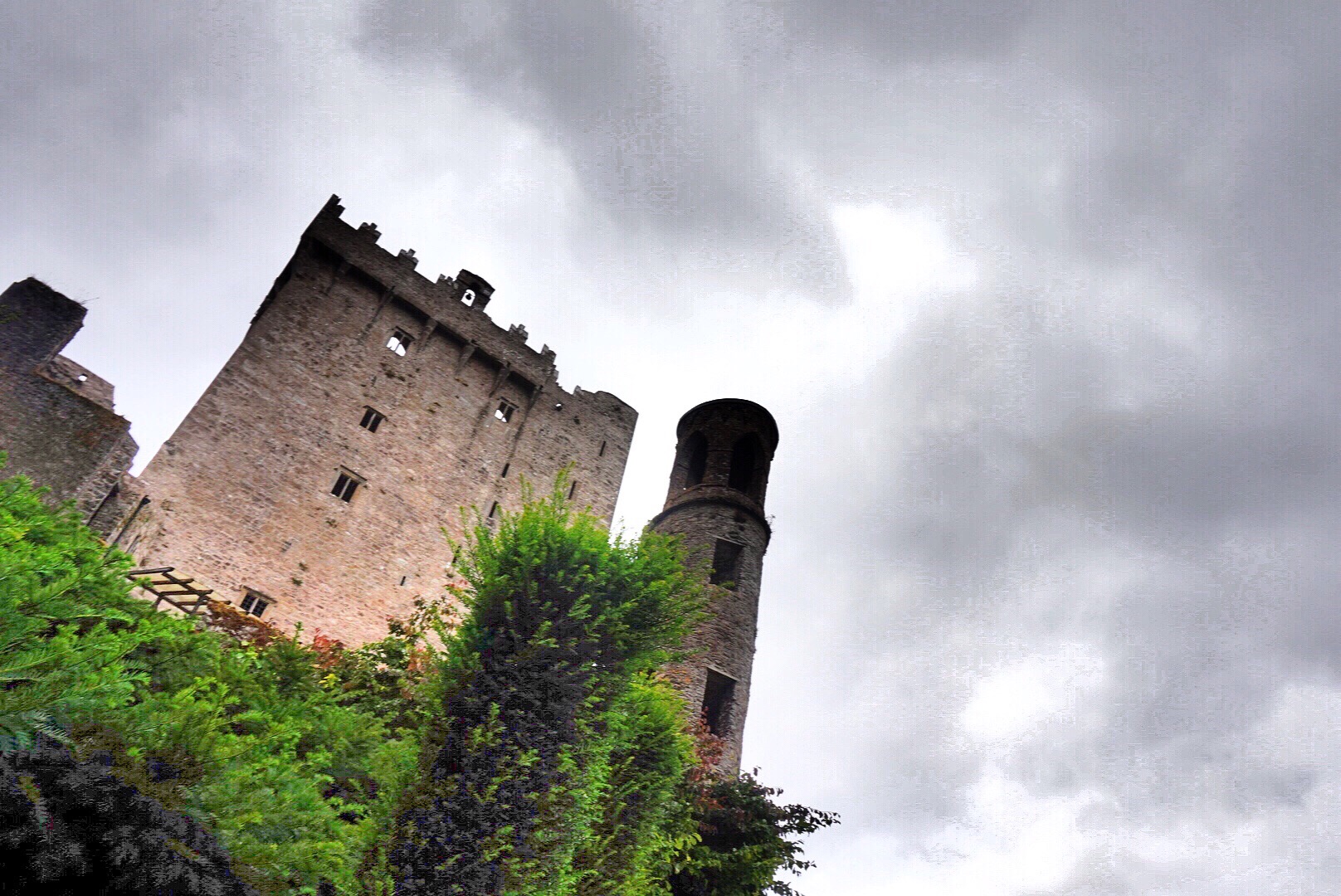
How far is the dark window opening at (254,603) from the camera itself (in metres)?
16.7

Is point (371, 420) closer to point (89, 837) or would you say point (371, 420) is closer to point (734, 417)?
point (734, 417)

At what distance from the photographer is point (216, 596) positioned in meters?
16.2

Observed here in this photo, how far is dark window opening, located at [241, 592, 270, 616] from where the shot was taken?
16734mm

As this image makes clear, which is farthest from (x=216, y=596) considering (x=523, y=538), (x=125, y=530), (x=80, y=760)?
(x=80, y=760)

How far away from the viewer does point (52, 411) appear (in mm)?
13766

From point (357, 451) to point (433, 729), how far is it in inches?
537

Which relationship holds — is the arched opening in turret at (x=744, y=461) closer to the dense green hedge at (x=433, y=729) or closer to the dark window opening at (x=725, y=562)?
the dark window opening at (x=725, y=562)

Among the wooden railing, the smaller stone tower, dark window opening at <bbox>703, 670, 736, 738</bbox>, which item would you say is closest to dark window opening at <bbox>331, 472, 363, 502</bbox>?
the wooden railing

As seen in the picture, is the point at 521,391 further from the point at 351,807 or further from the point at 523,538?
the point at 351,807

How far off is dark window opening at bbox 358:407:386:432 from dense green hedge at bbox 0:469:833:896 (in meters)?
8.70

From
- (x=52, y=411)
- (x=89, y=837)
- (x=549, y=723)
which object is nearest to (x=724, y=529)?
(x=549, y=723)

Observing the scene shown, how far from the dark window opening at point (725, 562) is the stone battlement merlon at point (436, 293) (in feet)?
30.3

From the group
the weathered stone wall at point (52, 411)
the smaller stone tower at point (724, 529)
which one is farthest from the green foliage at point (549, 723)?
the weathered stone wall at point (52, 411)

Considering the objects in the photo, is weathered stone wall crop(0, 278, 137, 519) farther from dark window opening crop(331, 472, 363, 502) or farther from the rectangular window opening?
dark window opening crop(331, 472, 363, 502)
